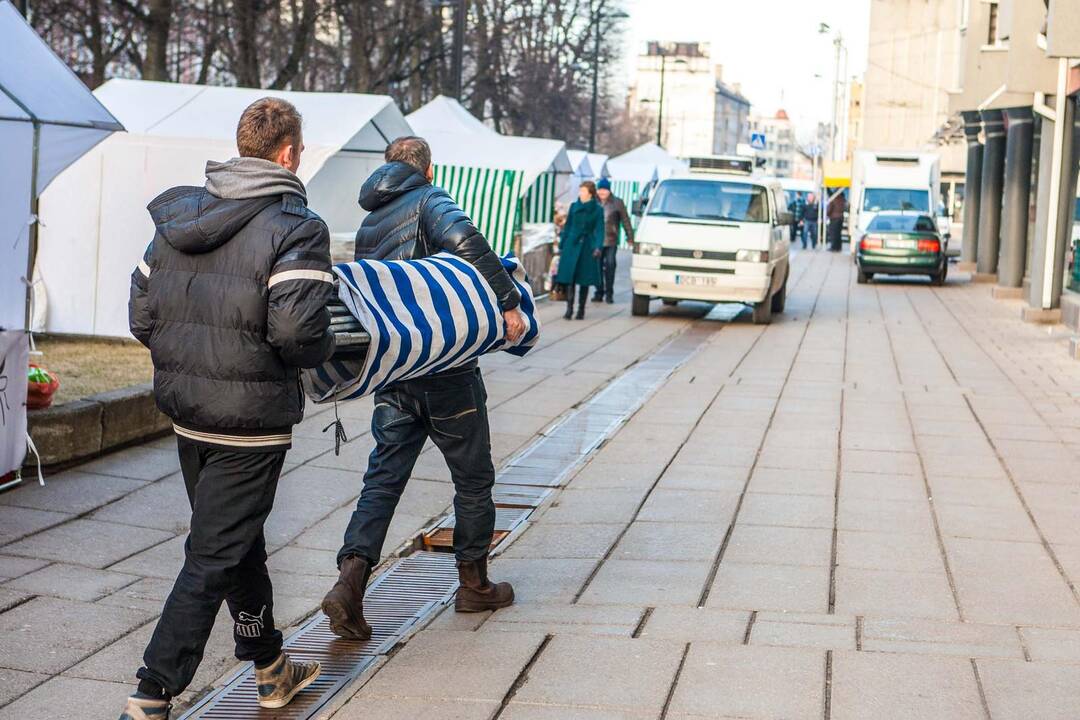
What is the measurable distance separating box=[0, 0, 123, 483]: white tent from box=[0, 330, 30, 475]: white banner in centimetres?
48

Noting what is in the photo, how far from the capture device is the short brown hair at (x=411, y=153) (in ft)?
17.3

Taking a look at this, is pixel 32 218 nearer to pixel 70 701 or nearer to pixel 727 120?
pixel 70 701

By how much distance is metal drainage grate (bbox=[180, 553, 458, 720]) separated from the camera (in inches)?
175

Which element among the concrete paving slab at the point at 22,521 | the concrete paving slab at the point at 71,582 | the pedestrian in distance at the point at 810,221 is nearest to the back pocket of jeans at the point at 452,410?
the concrete paving slab at the point at 71,582

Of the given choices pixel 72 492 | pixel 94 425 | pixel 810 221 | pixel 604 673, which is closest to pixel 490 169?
pixel 94 425

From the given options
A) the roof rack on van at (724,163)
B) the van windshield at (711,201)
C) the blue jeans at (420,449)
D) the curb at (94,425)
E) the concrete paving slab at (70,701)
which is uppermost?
the roof rack on van at (724,163)

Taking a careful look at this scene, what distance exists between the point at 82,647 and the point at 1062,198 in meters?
16.5

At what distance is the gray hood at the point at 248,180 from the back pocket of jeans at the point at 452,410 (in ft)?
4.42

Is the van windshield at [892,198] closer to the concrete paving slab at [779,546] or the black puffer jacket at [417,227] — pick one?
the concrete paving slab at [779,546]

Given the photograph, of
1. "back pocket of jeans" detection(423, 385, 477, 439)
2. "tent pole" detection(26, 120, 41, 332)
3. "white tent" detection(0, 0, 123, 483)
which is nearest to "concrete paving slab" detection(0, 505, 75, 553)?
"white tent" detection(0, 0, 123, 483)

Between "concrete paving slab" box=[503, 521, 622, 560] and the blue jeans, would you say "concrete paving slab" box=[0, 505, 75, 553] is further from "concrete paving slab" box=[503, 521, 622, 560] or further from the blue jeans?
"concrete paving slab" box=[503, 521, 622, 560]

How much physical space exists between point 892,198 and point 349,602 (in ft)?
110

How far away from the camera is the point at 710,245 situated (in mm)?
18688

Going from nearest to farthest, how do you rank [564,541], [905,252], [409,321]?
1. [409,321]
2. [564,541]
3. [905,252]
